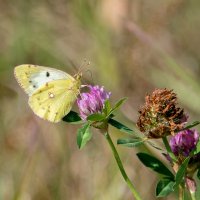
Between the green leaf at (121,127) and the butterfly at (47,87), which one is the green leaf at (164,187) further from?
the butterfly at (47,87)

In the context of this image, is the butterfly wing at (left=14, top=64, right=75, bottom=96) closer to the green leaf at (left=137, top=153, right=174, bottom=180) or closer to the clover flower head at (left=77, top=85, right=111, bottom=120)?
the clover flower head at (left=77, top=85, right=111, bottom=120)

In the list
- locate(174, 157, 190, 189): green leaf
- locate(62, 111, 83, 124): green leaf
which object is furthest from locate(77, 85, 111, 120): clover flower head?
locate(174, 157, 190, 189): green leaf

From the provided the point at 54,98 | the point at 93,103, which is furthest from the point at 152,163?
the point at 54,98

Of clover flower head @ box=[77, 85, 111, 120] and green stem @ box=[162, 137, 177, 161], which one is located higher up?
clover flower head @ box=[77, 85, 111, 120]

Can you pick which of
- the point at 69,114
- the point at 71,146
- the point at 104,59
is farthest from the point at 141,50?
the point at 69,114

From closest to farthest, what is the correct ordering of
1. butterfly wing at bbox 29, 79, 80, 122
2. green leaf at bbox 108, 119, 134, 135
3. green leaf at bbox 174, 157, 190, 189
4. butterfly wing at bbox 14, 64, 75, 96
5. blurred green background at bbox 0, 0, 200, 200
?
green leaf at bbox 174, 157, 190, 189, green leaf at bbox 108, 119, 134, 135, butterfly wing at bbox 29, 79, 80, 122, butterfly wing at bbox 14, 64, 75, 96, blurred green background at bbox 0, 0, 200, 200

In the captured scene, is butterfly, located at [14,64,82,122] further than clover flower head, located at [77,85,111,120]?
Yes

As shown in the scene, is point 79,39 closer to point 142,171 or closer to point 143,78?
point 143,78
